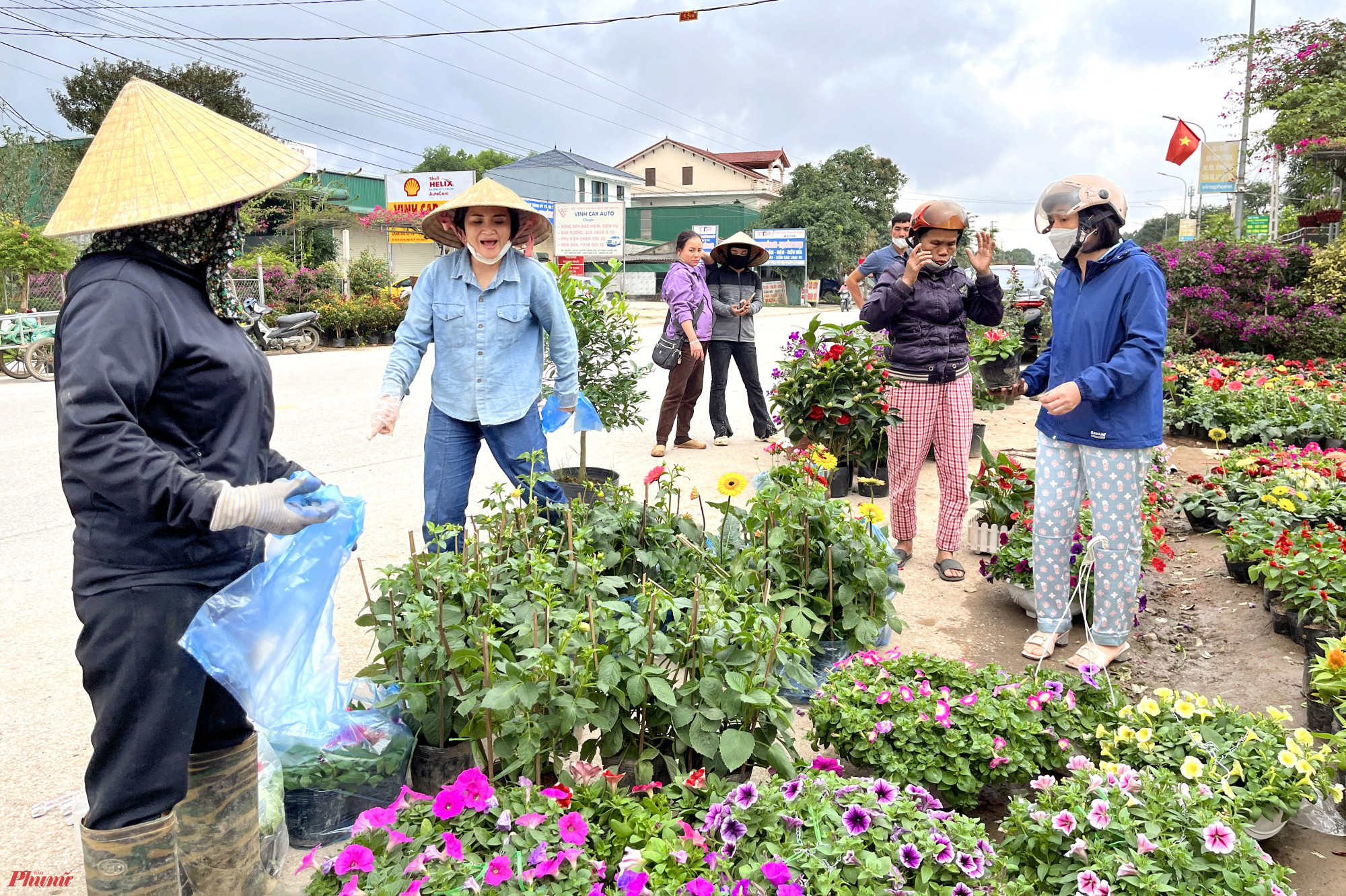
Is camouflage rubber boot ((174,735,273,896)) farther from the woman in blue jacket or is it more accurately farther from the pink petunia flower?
the woman in blue jacket

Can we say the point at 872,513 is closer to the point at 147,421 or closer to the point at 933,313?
the point at 933,313

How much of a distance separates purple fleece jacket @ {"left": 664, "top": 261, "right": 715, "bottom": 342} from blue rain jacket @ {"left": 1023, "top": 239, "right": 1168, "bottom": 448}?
161 inches

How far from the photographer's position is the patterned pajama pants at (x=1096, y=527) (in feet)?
11.5

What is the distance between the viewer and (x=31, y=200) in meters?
23.5

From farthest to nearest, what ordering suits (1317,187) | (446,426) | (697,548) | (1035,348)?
(1317,187) < (1035,348) < (446,426) < (697,548)

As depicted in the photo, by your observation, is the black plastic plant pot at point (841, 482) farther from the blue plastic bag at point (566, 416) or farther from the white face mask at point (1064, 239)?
the white face mask at point (1064, 239)

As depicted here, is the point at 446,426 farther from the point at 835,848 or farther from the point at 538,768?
the point at 835,848

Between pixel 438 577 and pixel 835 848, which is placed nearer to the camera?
pixel 835 848

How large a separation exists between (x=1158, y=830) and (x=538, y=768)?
147 centimetres

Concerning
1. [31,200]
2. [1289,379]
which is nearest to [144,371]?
[1289,379]

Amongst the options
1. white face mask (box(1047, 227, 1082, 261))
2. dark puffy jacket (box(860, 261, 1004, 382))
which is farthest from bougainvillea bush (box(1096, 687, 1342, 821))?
dark puffy jacket (box(860, 261, 1004, 382))

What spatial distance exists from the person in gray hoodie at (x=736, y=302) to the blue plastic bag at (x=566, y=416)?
343 cm

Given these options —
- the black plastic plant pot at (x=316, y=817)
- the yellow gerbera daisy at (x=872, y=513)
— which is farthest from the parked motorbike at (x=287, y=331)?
the black plastic plant pot at (x=316, y=817)

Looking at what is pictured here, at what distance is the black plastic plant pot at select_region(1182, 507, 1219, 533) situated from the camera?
18.2 ft
